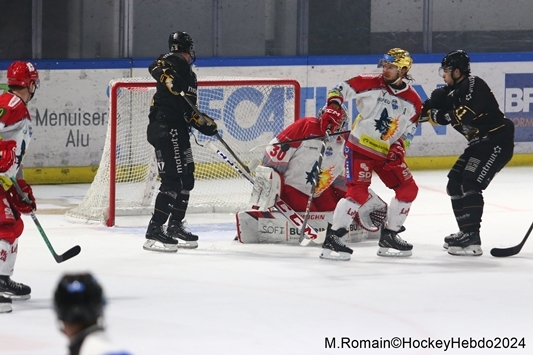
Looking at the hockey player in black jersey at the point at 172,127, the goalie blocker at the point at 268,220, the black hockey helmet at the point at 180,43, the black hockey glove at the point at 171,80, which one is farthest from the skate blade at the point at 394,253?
the black hockey helmet at the point at 180,43

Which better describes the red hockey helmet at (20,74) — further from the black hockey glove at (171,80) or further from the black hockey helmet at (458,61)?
the black hockey helmet at (458,61)

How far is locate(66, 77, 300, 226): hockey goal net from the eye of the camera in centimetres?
743

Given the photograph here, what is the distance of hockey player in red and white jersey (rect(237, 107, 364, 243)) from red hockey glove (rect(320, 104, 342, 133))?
42 cm

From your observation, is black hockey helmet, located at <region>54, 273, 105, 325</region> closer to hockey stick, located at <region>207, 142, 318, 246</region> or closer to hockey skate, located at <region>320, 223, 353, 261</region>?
hockey skate, located at <region>320, 223, 353, 261</region>

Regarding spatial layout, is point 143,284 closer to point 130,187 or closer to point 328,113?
point 328,113

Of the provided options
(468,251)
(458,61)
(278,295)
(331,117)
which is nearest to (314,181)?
(331,117)

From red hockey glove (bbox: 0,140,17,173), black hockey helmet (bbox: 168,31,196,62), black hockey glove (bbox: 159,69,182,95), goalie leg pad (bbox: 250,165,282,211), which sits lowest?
goalie leg pad (bbox: 250,165,282,211)

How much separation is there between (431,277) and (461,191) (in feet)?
2.59

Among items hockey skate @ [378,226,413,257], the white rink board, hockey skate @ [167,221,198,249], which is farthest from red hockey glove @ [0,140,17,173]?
the white rink board

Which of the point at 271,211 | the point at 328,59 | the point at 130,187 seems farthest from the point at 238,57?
the point at 271,211

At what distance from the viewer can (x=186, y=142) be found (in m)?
6.36

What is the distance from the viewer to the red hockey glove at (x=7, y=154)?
4809 mm

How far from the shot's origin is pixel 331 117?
6.20 meters

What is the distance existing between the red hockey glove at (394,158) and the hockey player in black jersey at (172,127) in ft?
3.23
